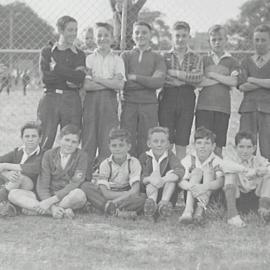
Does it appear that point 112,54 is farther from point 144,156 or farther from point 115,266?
point 115,266

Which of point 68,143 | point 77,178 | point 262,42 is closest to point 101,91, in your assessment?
point 68,143

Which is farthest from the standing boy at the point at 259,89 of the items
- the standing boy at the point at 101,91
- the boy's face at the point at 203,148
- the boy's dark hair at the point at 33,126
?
the boy's dark hair at the point at 33,126

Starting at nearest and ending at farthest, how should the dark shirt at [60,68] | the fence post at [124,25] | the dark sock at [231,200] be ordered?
the dark sock at [231,200], the dark shirt at [60,68], the fence post at [124,25]

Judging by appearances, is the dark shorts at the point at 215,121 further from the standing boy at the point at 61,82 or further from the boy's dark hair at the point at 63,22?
the boy's dark hair at the point at 63,22

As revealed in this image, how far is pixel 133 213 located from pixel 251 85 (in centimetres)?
180

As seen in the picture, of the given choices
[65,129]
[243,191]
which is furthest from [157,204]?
[65,129]

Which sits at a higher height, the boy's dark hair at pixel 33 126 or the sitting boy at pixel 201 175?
the boy's dark hair at pixel 33 126

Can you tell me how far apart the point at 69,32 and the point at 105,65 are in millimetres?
492

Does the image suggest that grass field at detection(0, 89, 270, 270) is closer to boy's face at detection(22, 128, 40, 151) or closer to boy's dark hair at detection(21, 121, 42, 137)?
boy's face at detection(22, 128, 40, 151)

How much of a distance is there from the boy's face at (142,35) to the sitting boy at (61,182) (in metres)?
1.22

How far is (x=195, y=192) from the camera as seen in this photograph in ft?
16.3

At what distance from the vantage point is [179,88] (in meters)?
5.83

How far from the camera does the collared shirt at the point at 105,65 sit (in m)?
5.77

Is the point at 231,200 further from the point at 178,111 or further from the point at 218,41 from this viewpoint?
the point at 218,41
